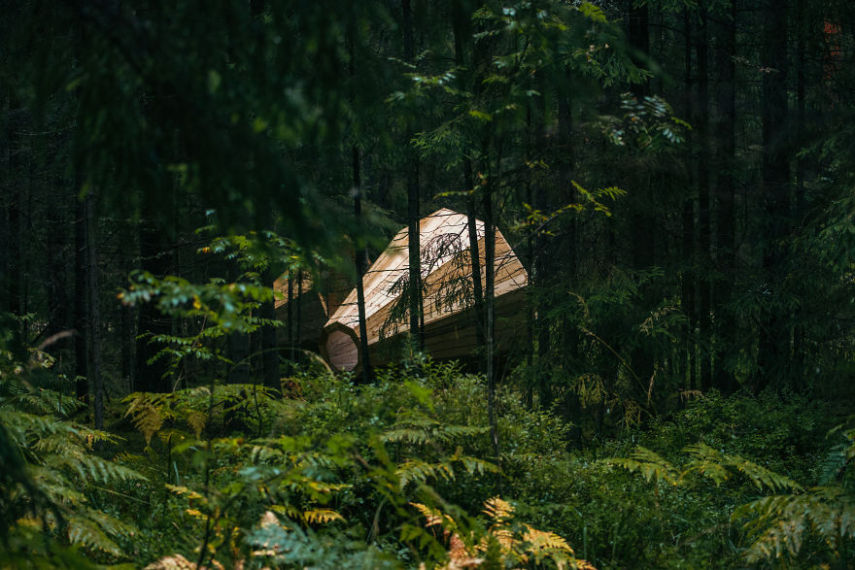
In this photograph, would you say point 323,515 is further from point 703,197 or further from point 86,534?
point 703,197

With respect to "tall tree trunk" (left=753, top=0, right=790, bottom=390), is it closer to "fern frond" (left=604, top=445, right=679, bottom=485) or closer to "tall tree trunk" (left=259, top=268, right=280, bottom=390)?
"fern frond" (left=604, top=445, right=679, bottom=485)

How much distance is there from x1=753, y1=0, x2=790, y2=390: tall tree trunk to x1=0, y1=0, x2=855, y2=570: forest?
0.04 metres

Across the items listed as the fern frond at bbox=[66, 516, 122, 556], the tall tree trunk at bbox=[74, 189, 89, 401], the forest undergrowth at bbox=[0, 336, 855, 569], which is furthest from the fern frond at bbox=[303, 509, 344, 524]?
the tall tree trunk at bbox=[74, 189, 89, 401]

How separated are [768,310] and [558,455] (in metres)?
4.51

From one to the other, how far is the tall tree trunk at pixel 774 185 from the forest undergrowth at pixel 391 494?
1.89 meters

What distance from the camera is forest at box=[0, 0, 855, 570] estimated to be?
107 inches

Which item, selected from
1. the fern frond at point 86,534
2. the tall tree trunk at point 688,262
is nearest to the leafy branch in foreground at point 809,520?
the fern frond at point 86,534

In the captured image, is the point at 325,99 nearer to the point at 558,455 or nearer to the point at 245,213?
the point at 245,213

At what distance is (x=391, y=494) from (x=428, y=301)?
9722mm

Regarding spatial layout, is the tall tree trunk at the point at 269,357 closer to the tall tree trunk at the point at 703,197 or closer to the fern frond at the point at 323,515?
the fern frond at the point at 323,515

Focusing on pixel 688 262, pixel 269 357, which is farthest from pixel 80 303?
pixel 688 262

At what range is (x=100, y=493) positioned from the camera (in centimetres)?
524

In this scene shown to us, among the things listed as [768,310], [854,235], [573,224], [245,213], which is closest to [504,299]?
[573,224]

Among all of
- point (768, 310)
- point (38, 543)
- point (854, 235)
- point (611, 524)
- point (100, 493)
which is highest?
point (854, 235)
